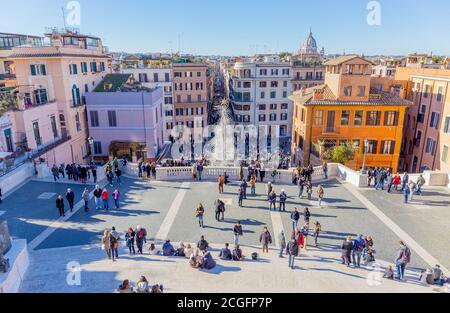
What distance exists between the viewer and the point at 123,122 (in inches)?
1448

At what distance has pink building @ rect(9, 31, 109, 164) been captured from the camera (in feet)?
103

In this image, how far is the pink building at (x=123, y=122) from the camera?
3641cm

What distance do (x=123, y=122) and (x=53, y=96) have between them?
738 centimetres

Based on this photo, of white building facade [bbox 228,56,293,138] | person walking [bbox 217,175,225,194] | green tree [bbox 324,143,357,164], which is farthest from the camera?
white building facade [bbox 228,56,293,138]

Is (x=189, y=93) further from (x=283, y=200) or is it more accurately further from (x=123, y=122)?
(x=283, y=200)

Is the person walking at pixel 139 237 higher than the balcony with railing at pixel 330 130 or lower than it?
lower

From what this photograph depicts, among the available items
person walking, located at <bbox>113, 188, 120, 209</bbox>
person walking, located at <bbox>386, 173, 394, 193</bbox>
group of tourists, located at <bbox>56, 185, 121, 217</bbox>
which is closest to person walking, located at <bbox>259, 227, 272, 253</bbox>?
person walking, located at <bbox>113, 188, 120, 209</bbox>

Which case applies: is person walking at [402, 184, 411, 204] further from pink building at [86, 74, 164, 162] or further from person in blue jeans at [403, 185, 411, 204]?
pink building at [86, 74, 164, 162]

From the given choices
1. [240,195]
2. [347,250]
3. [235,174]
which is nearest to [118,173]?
[235,174]

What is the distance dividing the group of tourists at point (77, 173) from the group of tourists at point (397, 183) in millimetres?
18920

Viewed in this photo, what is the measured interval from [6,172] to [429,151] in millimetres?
40158

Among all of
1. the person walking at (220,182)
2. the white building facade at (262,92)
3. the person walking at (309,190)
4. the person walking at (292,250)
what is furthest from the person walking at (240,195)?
the white building facade at (262,92)

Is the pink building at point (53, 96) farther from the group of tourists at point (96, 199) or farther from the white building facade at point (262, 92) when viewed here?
the white building facade at point (262, 92)

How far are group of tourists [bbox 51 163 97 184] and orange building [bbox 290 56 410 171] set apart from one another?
2226 centimetres
